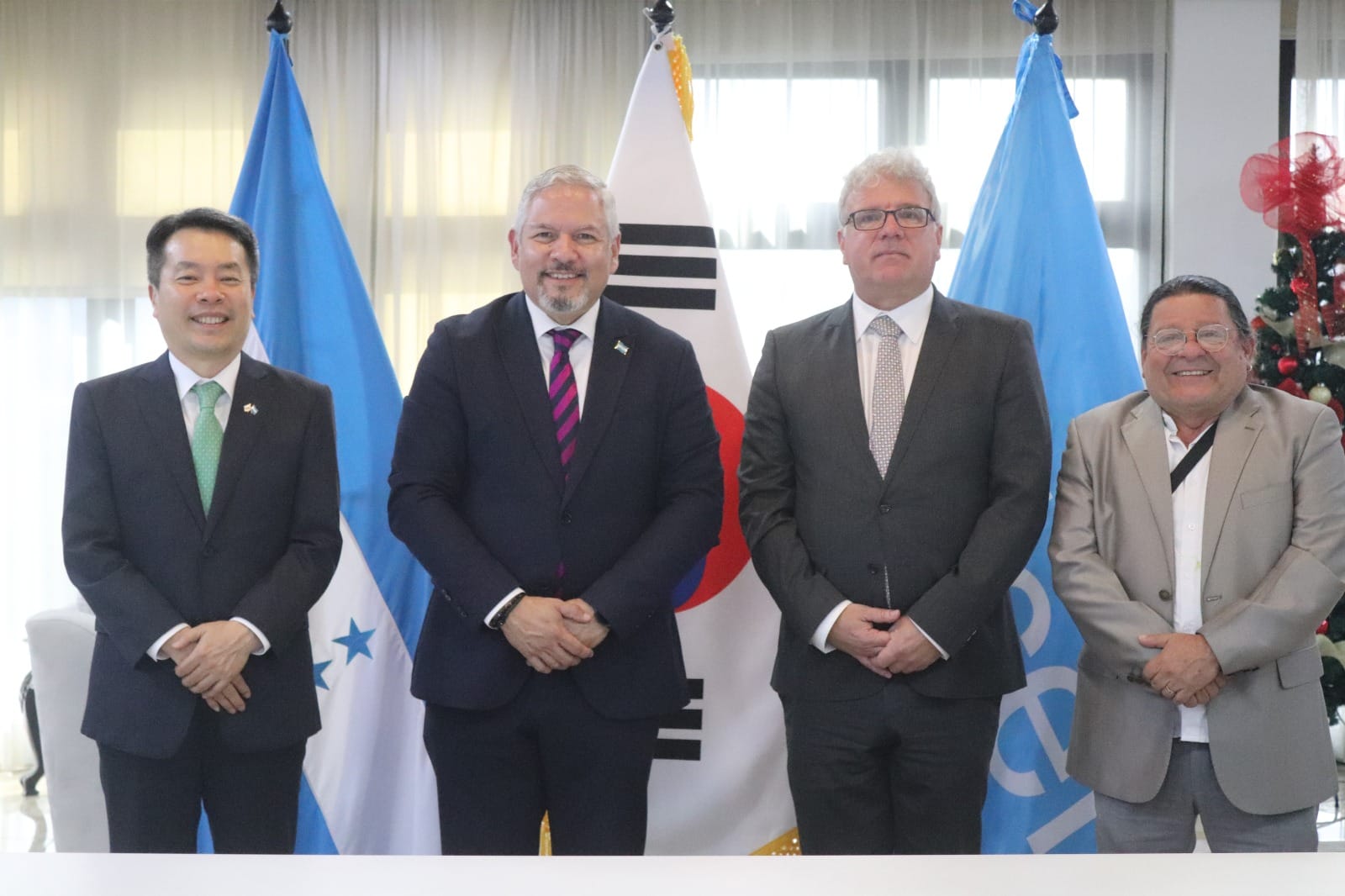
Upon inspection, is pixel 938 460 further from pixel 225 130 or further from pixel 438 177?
pixel 225 130

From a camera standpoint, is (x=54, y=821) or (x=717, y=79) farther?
(x=717, y=79)

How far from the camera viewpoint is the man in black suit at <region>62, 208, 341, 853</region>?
211cm

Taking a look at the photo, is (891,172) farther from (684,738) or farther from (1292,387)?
(1292,387)

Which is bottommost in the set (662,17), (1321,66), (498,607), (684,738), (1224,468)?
(684,738)

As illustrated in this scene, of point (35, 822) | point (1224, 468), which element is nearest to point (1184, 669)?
point (1224, 468)

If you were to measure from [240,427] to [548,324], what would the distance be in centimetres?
61

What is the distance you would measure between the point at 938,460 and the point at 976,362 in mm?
216

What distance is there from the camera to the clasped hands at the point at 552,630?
2111mm

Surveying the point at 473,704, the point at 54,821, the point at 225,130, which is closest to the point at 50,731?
the point at 54,821

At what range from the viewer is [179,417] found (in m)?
2.20

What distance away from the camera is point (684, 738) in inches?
113

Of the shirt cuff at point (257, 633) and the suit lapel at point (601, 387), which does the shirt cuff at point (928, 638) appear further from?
the shirt cuff at point (257, 633)

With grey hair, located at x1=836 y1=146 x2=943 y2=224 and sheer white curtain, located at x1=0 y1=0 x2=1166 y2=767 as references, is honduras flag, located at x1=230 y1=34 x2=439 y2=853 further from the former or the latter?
sheer white curtain, located at x1=0 y1=0 x2=1166 y2=767

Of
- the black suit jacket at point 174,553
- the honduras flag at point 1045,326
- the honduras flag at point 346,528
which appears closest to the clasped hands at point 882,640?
the honduras flag at point 1045,326
